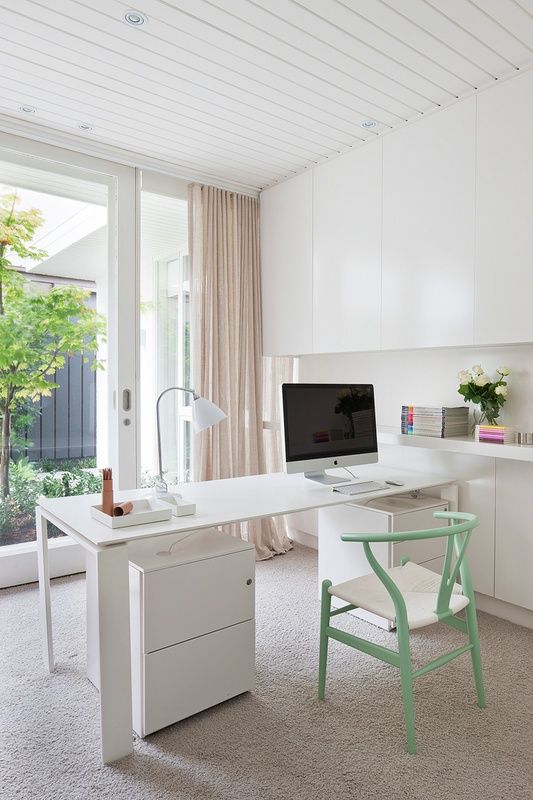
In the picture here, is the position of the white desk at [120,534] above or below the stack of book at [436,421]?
below

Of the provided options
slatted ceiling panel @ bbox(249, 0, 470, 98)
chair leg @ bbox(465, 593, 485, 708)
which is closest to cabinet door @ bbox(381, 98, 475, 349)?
slatted ceiling panel @ bbox(249, 0, 470, 98)

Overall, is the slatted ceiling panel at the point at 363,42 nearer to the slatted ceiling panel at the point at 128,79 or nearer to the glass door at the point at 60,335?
the slatted ceiling panel at the point at 128,79

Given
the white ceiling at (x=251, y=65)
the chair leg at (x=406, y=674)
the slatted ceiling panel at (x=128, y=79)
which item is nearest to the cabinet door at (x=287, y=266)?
the white ceiling at (x=251, y=65)

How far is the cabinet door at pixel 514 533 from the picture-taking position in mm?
2727

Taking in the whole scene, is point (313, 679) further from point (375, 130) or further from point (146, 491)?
point (375, 130)

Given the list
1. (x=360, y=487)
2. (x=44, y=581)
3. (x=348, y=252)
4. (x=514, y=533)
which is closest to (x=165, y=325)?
(x=348, y=252)

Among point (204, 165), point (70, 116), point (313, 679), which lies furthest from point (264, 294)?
point (313, 679)

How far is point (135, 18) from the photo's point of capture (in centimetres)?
213

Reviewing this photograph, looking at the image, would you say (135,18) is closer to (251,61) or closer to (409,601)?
(251,61)

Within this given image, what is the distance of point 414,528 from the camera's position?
9.05ft

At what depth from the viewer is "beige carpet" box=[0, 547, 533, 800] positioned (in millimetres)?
1682

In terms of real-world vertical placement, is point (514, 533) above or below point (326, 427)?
below

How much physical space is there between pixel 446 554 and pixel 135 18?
2230 millimetres

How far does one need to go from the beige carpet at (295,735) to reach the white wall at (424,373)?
1.12 metres
